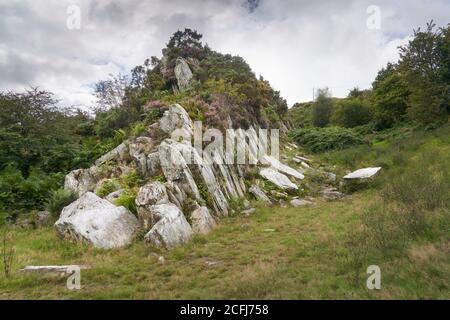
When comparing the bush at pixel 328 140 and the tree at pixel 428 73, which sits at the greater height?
the tree at pixel 428 73

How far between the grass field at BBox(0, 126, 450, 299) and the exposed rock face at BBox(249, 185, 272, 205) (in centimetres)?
232

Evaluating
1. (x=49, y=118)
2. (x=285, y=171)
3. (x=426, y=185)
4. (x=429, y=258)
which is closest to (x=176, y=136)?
(x=285, y=171)

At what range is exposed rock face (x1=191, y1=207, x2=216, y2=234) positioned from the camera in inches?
415

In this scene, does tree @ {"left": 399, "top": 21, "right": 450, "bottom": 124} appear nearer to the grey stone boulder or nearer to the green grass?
the green grass

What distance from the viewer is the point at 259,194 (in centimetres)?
1484

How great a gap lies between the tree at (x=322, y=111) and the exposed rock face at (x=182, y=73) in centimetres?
2744

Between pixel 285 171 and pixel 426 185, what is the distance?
8351 millimetres

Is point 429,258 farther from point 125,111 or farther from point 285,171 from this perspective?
point 125,111

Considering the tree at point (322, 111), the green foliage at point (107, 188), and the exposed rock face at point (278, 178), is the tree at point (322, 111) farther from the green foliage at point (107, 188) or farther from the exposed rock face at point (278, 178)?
the green foliage at point (107, 188)

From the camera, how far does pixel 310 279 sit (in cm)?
640

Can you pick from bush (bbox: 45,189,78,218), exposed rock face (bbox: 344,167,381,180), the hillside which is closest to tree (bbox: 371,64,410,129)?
the hillside

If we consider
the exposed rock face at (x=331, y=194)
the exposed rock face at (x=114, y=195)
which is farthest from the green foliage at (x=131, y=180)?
the exposed rock face at (x=331, y=194)

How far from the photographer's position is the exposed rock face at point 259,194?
14578 mm

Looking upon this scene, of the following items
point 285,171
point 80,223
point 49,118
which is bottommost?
point 80,223
